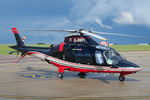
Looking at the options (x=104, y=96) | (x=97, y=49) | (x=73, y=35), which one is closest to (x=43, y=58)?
(x=73, y=35)

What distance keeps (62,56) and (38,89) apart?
5.58 m

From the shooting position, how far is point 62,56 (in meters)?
20.2

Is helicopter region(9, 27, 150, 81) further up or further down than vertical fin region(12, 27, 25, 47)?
A: further down

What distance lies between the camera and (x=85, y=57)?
62.5 feet

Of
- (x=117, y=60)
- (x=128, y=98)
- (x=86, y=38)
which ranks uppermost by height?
(x=86, y=38)

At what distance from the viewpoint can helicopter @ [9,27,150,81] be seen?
1791 centimetres

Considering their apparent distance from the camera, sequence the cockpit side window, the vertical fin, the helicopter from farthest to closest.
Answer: the vertical fin
the cockpit side window
the helicopter

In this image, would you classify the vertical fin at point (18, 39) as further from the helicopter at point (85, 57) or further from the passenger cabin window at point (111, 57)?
the passenger cabin window at point (111, 57)

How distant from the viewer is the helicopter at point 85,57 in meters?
17.9

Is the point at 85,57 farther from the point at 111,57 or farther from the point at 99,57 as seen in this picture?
the point at 111,57

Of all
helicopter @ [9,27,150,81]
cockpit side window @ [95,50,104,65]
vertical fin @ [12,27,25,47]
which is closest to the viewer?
helicopter @ [9,27,150,81]

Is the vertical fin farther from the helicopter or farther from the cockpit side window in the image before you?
the cockpit side window

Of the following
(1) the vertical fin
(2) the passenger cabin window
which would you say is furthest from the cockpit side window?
(1) the vertical fin

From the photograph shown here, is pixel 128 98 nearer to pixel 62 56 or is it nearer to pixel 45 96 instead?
pixel 45 96
